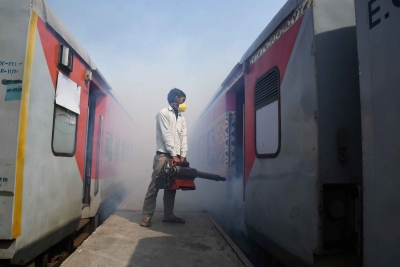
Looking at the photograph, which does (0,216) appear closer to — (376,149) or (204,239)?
(204,239)

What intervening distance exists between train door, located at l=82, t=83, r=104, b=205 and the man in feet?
3.85

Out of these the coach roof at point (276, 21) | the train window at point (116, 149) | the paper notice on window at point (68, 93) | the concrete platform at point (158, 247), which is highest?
the coach roof at point (276, 21)

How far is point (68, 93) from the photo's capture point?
3.05 meters

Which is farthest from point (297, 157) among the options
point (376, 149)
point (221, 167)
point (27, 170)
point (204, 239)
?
point (221, 167)

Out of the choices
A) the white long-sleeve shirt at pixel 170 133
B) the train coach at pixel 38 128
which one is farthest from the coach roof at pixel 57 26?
the white long-sleeve shirt at pixel 170 133

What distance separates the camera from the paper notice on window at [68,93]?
2.82m

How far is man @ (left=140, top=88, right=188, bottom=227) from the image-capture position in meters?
3.88

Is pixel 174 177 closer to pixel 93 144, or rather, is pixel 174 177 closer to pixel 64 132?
pixel 64 132

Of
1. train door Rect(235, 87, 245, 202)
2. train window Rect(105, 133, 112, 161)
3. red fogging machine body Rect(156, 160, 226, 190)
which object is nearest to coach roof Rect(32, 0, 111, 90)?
red fogging machine body Rect(156, 160, 226, 190)

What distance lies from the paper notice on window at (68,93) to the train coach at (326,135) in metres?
2.05

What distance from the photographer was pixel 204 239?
3.20 metres

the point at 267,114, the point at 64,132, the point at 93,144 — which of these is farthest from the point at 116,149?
the point at 267,114

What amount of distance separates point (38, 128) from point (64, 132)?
0.61m

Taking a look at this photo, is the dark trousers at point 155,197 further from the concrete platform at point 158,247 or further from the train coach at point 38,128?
the train coach at point 38,128
